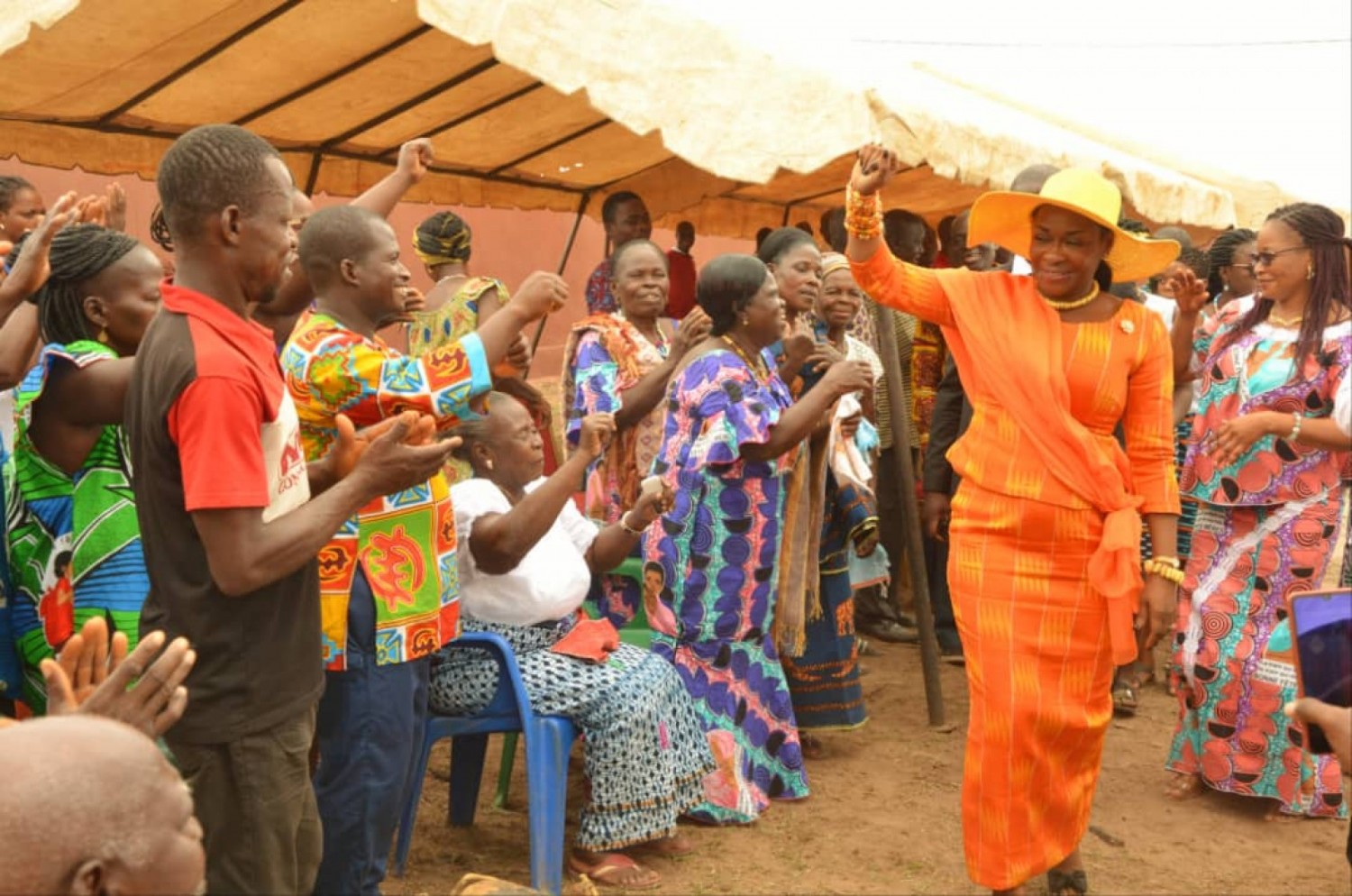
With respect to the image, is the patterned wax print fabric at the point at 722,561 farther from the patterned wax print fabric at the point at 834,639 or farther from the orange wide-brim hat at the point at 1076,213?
the orange wide-brim hat at the point at 1076,213

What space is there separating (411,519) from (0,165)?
7018mm

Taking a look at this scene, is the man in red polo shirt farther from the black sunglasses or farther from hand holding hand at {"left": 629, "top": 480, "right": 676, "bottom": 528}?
the black sunglasses

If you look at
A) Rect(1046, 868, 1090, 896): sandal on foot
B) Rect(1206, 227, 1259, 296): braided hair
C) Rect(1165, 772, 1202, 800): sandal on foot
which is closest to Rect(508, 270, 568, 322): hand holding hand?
Rect(1046, 868, 1090, 896): sandal on foot

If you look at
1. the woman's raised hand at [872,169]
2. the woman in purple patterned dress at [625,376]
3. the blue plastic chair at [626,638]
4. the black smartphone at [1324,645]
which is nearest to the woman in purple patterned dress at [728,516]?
the blue plastic chair at [626,638]

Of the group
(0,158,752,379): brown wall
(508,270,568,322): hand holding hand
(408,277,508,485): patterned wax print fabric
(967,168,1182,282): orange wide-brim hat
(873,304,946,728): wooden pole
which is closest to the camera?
(508,270,568,322): hand holding hand

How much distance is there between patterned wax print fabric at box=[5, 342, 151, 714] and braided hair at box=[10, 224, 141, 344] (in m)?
0.16

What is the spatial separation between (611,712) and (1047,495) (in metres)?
1.44

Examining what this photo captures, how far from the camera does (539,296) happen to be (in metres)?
3.23

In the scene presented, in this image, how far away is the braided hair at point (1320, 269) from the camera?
4.93 meters

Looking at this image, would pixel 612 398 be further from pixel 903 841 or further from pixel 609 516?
pixel 903 841

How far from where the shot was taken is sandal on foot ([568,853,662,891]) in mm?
4316

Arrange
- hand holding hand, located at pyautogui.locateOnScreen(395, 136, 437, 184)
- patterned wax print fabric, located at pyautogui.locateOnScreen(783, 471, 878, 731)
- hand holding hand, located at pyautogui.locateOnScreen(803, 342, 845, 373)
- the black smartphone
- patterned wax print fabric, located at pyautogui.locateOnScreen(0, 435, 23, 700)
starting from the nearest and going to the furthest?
the black smartphone, patterned wax print fabric, located at pyautogui.locateOnScreen(0, 435, 23, 700), hand holding hand, located at pyautogui.locateOnScreen(395, 136, 437, 184), hand holding hand, located at pyautogui.locateOnScreen(803, 342, 845, 373), patterned wax print fabric, located at pyautogui.locateOnScreen(783, 471, 878, 731)

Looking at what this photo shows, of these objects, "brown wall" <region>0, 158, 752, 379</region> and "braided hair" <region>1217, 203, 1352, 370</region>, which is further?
"brown wall" <region>0, 158, 752, 379</region>

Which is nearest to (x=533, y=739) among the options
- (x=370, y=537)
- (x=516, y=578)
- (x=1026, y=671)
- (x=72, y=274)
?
(x=516, y=578)
